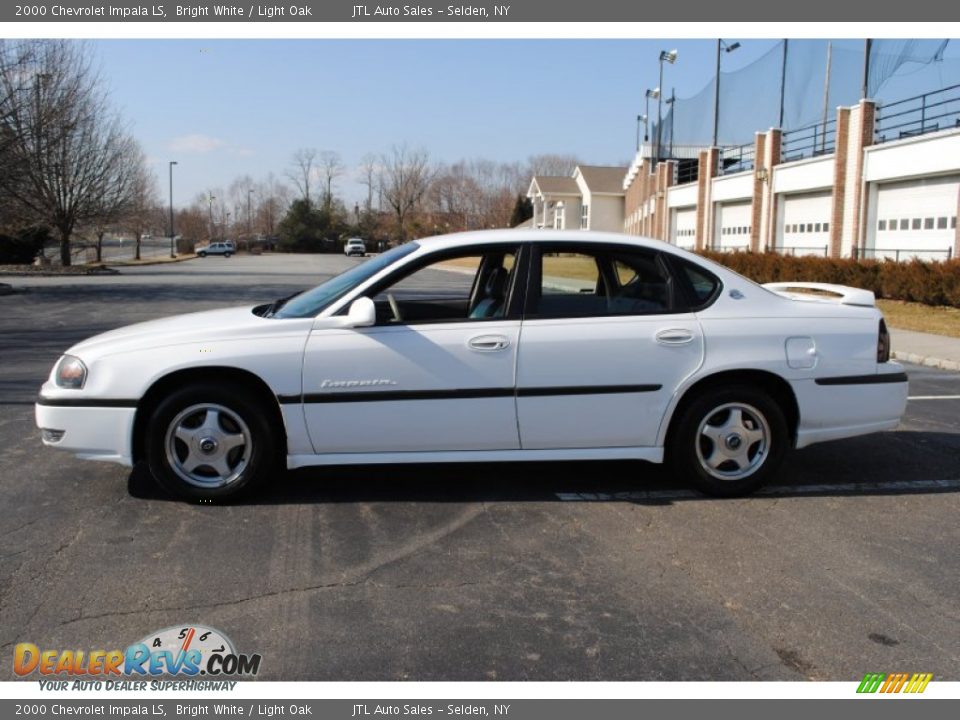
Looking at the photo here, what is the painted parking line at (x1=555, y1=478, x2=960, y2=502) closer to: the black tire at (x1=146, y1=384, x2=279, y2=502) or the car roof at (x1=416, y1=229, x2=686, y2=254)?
the car roof at (x1=416, y1=229, x2=686, y2=254)

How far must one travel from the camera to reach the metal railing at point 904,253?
2369 cm

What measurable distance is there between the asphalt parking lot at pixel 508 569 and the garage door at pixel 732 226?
108 feet

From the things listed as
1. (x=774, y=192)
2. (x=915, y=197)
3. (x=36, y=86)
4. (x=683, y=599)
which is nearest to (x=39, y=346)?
(x=683, y=599)

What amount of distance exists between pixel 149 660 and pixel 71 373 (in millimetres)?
2387

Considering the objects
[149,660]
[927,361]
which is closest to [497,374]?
[149,660]

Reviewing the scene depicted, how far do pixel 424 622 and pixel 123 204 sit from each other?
46.1 m

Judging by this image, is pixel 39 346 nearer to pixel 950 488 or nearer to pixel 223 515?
pixel 223 515

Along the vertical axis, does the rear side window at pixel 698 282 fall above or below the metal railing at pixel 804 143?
below

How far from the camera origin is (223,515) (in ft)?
17.0

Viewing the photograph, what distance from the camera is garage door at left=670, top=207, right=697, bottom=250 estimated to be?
46.8 m

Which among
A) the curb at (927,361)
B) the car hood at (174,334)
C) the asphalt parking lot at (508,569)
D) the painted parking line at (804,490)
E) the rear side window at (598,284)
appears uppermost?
the rear side window at (598,284)

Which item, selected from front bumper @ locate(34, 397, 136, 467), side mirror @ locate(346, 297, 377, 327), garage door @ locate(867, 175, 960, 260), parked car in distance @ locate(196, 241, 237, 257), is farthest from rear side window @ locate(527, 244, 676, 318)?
parked car in distance @ locate(196, 241, 237, 257)

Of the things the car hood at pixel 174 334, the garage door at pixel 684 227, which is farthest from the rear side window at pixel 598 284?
the garage door at pixel 684 227

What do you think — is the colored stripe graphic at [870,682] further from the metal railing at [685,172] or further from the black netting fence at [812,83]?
the metal railing at [685,172]
